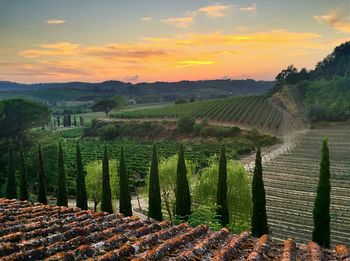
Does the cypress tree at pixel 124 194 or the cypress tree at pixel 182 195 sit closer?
the cypress tree at pixel 182 195

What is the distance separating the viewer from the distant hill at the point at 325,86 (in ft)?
270

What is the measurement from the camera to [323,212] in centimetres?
2494

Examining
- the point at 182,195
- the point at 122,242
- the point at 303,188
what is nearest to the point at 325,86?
the point at 303,188

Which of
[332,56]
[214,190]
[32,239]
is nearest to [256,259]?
[32,239]

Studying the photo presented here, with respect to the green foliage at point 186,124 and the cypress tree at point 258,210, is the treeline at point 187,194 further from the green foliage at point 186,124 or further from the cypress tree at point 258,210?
the green foliage at point 186,124

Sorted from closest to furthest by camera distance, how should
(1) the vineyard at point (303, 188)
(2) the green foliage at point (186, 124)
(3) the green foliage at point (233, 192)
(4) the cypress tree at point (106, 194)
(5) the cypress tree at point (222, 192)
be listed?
(5) the cypress tree at point (222, 192) → (3) the green foliage at point (233, 192) → (1) the vineyard at point (303, 188) → (4) the cypress tree at point (106, 194) → (2) the green foliage at point (186, 124)

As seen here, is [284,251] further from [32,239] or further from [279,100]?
[279,100]

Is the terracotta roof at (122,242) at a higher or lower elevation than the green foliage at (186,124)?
higher

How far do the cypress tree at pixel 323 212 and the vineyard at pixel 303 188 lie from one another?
16.9 ft

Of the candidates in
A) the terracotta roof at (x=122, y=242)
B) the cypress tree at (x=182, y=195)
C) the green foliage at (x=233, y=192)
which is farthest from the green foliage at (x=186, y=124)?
the terracotta roof at (x=122, y=242)

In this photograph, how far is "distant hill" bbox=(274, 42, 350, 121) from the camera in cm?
8244

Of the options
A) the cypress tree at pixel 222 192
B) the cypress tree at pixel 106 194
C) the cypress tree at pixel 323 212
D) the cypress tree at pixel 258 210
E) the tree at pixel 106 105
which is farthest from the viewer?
the tree at pixel 106 105

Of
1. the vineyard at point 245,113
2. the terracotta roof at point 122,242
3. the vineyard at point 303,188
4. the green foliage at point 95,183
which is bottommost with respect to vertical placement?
the vineyard at point 303,188

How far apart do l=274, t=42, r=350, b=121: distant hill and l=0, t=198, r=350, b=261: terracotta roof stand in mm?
80738
